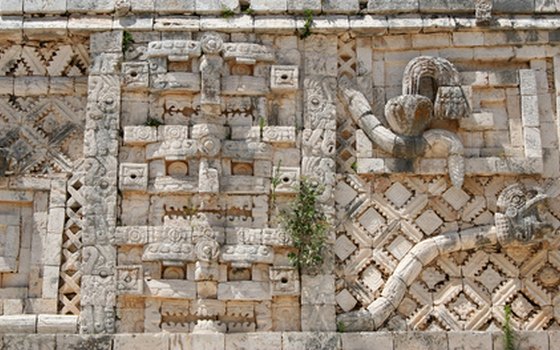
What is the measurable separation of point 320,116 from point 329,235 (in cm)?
146

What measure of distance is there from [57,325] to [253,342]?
221 cm

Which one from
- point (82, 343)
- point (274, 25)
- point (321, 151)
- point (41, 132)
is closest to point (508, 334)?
point (321, 151)

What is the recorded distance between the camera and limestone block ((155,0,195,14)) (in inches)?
439

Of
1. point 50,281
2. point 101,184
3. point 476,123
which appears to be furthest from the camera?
point 476,123

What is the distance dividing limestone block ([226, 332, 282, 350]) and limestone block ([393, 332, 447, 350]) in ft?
4.40

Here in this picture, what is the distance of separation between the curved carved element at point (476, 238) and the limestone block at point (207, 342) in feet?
5.74

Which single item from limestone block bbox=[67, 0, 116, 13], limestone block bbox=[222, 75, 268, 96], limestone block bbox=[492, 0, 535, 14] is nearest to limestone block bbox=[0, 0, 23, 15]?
limestone block bbox=[67, 0, 116, 13]

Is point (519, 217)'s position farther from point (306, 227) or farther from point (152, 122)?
point (152, 122)

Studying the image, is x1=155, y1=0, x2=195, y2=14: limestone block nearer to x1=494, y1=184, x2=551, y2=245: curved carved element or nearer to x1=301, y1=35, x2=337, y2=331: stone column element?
x1=301, y1=35, x2=337, y2=331: stone column element

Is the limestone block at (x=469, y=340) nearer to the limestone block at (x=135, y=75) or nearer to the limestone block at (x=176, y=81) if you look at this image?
the limestone block at (x=176, y=81)

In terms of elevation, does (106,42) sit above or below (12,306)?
above

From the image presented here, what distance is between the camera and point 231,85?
1095cm

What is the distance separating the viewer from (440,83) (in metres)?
10.9

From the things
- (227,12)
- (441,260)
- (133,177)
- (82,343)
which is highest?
(227,12)
